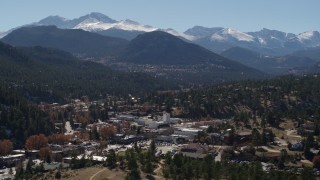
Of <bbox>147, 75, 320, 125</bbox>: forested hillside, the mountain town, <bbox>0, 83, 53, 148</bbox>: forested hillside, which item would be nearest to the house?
the mountain town

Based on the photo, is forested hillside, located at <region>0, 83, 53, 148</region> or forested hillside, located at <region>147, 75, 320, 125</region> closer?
forested hillside, located at <region>0, 83, 53, 148</region>

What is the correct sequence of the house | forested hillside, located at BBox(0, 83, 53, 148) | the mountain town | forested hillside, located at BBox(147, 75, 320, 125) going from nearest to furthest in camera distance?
the mountain town, the house, forested hillside, located at BBox(0, 83, 53, 148), forested hillside, located at BBox(147, 75, 320, 125)

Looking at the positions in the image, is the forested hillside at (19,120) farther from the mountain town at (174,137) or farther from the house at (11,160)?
the house at (11,160)

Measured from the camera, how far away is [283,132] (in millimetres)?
130000

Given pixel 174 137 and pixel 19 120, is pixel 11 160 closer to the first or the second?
pixel 19 120

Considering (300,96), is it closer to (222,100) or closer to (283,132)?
(222,100)

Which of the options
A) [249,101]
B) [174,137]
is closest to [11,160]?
[174,137]

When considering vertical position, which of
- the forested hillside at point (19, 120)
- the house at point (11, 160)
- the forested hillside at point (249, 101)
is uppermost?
the forested hillside at point (249, 101)

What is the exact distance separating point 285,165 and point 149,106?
289 feet

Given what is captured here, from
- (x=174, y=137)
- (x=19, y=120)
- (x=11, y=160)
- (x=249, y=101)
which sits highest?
(x=249, y=101)

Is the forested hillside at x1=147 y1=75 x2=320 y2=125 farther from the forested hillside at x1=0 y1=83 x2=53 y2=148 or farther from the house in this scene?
the house

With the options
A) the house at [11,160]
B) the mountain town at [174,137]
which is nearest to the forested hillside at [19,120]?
the mountain town at [174,137]

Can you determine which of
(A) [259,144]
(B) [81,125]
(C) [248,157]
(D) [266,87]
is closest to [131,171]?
(C) [248,157]

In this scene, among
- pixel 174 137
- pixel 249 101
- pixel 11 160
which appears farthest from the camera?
pixel 249 101
